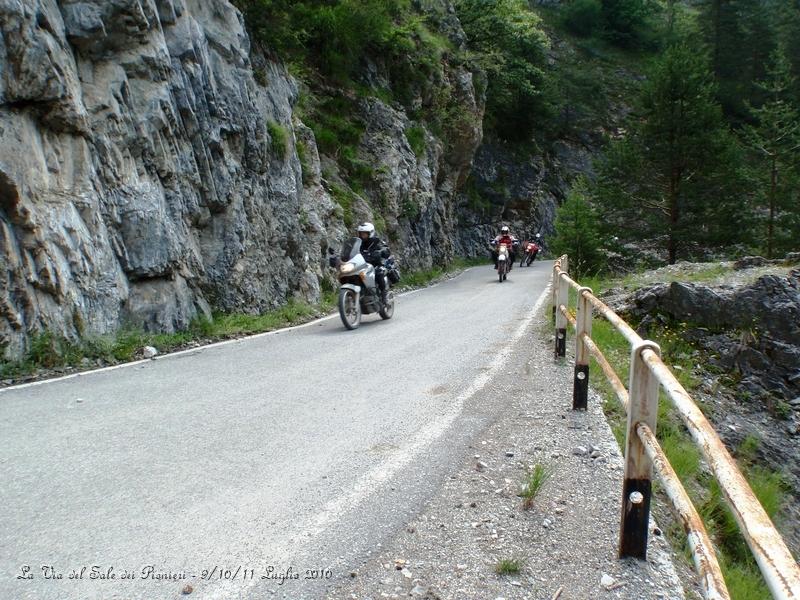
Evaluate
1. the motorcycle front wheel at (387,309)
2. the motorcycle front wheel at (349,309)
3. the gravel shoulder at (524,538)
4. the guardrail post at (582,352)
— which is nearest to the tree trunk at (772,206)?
the motorcycle front wheel at (387,309)

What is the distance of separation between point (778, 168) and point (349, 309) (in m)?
21.3

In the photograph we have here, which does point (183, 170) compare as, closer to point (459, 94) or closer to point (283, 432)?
point (283, 432)

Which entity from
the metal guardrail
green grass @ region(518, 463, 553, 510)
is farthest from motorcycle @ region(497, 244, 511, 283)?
green grass @ region(518, 463, 553, 510)

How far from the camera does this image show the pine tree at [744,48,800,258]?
76.1 ft

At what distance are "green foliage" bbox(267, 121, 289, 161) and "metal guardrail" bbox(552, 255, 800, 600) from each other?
11.8 metres

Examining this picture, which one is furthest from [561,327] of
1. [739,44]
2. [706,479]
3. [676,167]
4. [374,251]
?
[739,44]

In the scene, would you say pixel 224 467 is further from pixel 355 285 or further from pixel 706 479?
pixel 355 285

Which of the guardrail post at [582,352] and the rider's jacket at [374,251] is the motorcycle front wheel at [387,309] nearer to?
the rider's jacket at [374,251]

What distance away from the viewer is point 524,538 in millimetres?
3422

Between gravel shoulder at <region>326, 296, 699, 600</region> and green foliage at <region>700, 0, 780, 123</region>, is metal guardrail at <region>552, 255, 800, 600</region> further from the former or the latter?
green foliage at <region>700, 0, 780, 123</region>

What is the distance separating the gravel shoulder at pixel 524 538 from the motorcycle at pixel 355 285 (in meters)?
6.42

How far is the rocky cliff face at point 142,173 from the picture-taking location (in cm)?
829

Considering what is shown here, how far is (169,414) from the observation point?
5672 mm

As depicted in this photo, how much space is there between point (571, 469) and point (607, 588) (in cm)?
147
